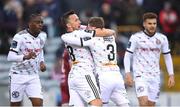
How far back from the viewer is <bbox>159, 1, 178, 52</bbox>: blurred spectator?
21.8 metres

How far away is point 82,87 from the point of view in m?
12.8

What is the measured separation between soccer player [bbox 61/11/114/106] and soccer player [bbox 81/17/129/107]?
0.94ft

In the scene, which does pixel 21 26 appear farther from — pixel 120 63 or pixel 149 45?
pixel 149 45

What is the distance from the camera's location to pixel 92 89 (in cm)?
1277

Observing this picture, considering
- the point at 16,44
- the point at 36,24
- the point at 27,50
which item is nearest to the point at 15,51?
the point at 16,44

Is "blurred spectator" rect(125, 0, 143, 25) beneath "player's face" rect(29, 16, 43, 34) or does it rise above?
above

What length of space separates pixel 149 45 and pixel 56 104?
562cm

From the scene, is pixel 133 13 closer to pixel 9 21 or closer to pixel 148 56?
pixel 9 21

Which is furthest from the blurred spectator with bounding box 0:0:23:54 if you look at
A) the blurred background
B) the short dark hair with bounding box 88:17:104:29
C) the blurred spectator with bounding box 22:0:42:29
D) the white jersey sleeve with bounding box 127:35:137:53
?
the short dark hair with bounding box 88:17:104:29

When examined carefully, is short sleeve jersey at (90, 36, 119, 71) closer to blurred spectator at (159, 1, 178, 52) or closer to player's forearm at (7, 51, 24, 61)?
player's forearm at (7, 51, 24, 61)

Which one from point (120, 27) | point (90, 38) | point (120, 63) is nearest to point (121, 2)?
point (120, 27)

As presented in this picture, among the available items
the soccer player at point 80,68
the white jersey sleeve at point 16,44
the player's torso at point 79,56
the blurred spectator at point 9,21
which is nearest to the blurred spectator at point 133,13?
the blurred spectator at point 9,21

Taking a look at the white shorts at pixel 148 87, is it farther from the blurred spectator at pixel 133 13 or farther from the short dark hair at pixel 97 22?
the blurred spectator at pixel 133 13

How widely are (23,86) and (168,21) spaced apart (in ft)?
29.3
